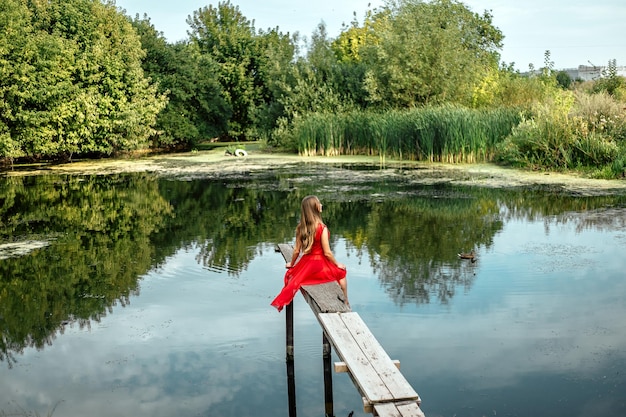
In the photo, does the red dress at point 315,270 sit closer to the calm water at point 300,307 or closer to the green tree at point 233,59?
the calm water at point 300,307

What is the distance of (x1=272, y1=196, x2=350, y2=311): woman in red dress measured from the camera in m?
6.01

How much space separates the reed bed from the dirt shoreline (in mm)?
670

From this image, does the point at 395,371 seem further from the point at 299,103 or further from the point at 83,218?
the point at 299,103

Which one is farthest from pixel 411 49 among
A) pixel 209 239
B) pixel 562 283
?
pixel 562 283

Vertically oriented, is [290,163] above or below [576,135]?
below

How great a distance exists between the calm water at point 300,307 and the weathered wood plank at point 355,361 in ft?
1.94

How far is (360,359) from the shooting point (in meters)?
4.45

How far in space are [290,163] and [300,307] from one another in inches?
648

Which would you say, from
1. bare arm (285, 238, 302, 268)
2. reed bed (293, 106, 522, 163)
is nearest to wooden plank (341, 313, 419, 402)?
bare arm (285, 238, 302, 268)

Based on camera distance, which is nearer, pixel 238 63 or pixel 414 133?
pixel 414 133

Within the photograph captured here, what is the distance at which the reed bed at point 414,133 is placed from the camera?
2119 cm

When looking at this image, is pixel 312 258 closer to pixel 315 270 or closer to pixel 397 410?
pixel 315 270

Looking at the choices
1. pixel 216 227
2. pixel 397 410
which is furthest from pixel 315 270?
pixel 216 227

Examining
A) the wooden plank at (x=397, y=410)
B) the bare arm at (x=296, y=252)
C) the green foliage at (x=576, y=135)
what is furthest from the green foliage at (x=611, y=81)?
the wooden plank at (x=397, y=410)
